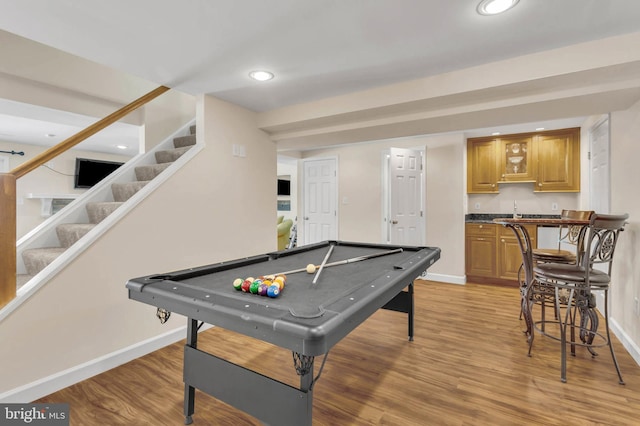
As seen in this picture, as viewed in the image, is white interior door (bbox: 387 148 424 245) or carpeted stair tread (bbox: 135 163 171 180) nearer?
carpeted stair tread (bbox: 135 163 171 180)

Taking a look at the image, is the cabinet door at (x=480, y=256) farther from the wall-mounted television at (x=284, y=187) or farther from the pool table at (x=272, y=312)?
the wall-mounted television at (x=284, y=187)

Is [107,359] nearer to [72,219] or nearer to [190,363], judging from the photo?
[190,363]

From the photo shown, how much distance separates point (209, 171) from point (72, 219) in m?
1.25

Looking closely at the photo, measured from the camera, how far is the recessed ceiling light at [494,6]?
1.64 metres

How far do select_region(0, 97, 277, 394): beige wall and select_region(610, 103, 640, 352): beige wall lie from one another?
11.2 ft

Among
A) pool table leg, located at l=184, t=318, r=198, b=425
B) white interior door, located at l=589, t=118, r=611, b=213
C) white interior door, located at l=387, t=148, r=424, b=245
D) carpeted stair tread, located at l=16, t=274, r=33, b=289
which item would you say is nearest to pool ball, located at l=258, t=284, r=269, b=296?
pool table leg, located at l=184, t=318, r=198, b=425

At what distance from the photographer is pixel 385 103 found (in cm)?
280

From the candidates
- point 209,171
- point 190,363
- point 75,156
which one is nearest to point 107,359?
point 190,363

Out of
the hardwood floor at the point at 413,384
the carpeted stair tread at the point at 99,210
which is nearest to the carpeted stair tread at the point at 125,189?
the carpeted stair tread at the point at 99,210

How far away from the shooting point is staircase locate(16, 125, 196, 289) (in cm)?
234

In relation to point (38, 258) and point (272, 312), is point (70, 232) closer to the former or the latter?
point (38, 258)

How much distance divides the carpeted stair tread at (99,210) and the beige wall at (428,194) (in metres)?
3.67

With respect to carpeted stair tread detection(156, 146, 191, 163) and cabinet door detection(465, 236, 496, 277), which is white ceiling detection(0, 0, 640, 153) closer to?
carpeted stair tread detection(156, 146, 191, 163)

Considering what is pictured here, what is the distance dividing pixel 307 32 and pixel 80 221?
261cm
